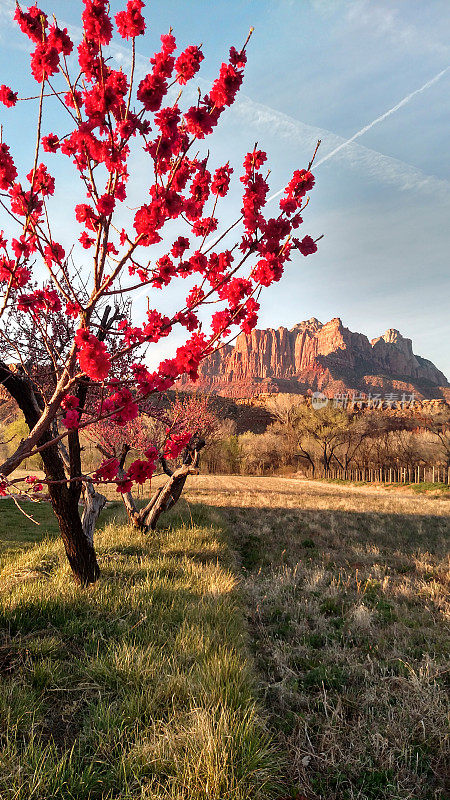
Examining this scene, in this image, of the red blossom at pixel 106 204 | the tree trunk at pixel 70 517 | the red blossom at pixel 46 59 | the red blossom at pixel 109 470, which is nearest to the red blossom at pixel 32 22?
the red blossom at pixel 46 59

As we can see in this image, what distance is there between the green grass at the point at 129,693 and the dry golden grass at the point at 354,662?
431 millimetres

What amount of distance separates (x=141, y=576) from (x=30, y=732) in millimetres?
3454

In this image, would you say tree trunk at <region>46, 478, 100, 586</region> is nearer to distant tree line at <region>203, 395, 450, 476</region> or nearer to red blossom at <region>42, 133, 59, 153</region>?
red blossom at <region>42, 133, 59, 153</region>

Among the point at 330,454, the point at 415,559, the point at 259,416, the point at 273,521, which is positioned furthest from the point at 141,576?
the point at 259,416

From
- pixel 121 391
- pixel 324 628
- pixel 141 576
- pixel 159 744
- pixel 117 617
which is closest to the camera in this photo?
pixel 159 744

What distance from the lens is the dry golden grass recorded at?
283 cm

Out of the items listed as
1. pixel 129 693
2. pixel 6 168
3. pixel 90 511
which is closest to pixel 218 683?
pixel 129 693

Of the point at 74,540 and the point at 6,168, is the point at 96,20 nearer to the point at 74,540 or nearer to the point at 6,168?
the point at 6,168

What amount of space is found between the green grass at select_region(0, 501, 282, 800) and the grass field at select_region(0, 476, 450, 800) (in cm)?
2

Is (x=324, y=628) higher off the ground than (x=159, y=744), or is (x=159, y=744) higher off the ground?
(x=159, y=744)

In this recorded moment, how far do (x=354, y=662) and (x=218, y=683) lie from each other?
2.03m

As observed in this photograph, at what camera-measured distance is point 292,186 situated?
308 cm

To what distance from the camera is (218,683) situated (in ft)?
10.2

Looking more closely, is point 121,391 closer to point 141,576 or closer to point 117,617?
point 117,617
